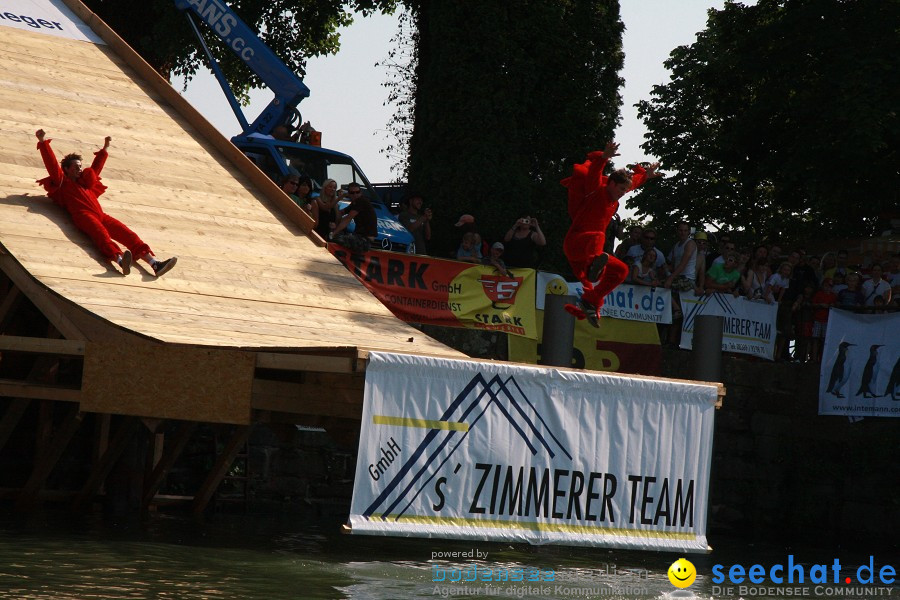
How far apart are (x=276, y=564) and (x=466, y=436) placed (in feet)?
9.10

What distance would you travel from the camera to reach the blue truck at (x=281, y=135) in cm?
2083

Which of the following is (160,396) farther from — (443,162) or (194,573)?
(443,162)

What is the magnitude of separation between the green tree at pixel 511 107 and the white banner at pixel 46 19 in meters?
7.09

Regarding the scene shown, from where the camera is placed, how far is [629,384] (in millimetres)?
11688

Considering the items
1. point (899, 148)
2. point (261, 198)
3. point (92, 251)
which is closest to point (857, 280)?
point (899, 148)

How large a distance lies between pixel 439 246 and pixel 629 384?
39.4ft

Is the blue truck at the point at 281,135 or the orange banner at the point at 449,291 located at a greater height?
the blue truck at the point at 281,135

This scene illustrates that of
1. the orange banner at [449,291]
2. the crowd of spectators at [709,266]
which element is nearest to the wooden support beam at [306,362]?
the orange banner at [449,291]

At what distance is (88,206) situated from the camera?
45.4 ft

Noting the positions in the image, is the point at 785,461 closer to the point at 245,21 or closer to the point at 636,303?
the point at 636,303

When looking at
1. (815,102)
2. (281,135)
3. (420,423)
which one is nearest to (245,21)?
(281,135)

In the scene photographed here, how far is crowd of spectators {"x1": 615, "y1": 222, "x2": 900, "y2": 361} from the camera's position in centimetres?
1919

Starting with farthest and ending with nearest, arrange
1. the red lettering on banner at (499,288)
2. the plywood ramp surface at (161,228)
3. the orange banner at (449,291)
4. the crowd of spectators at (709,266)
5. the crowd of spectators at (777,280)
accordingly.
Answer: the crowd of spectators at (777,280) < the crowd of spectators at (709,266) < the red lettering on banner at (499,288) < the orange banner at (449,291) < the plywood ramp surface at (161,228)

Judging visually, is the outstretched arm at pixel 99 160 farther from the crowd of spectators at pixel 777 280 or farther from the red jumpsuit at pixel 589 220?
the crowd of spectators at pixel 777 280
